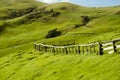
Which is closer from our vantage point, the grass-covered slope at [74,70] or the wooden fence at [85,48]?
the grass-covered slope at [74,70]

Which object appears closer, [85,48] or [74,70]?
[74,70]

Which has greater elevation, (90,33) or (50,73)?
(50,73)

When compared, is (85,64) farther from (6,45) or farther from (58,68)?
(6,45)

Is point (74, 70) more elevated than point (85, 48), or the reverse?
point (85, 48)

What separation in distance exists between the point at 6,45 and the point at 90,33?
41.8 meters

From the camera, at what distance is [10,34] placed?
579 feet

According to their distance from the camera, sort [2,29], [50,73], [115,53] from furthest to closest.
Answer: [2,29] → [50,73] → [115,53]

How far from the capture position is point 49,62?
4169 cm

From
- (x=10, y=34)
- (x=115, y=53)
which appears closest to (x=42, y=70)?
(x=115, y=53)

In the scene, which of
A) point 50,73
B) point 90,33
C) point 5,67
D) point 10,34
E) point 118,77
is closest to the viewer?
point 118,77

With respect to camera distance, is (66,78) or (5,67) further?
(5,67)

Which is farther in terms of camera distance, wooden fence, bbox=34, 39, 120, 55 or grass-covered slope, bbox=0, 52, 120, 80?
wooden fence, bbox=34, 39, 120, 55

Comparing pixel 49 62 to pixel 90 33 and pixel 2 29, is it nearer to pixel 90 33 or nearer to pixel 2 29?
pixel 90 33

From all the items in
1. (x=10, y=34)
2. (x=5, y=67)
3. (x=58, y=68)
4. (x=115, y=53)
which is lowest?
(x=10, y=34)
